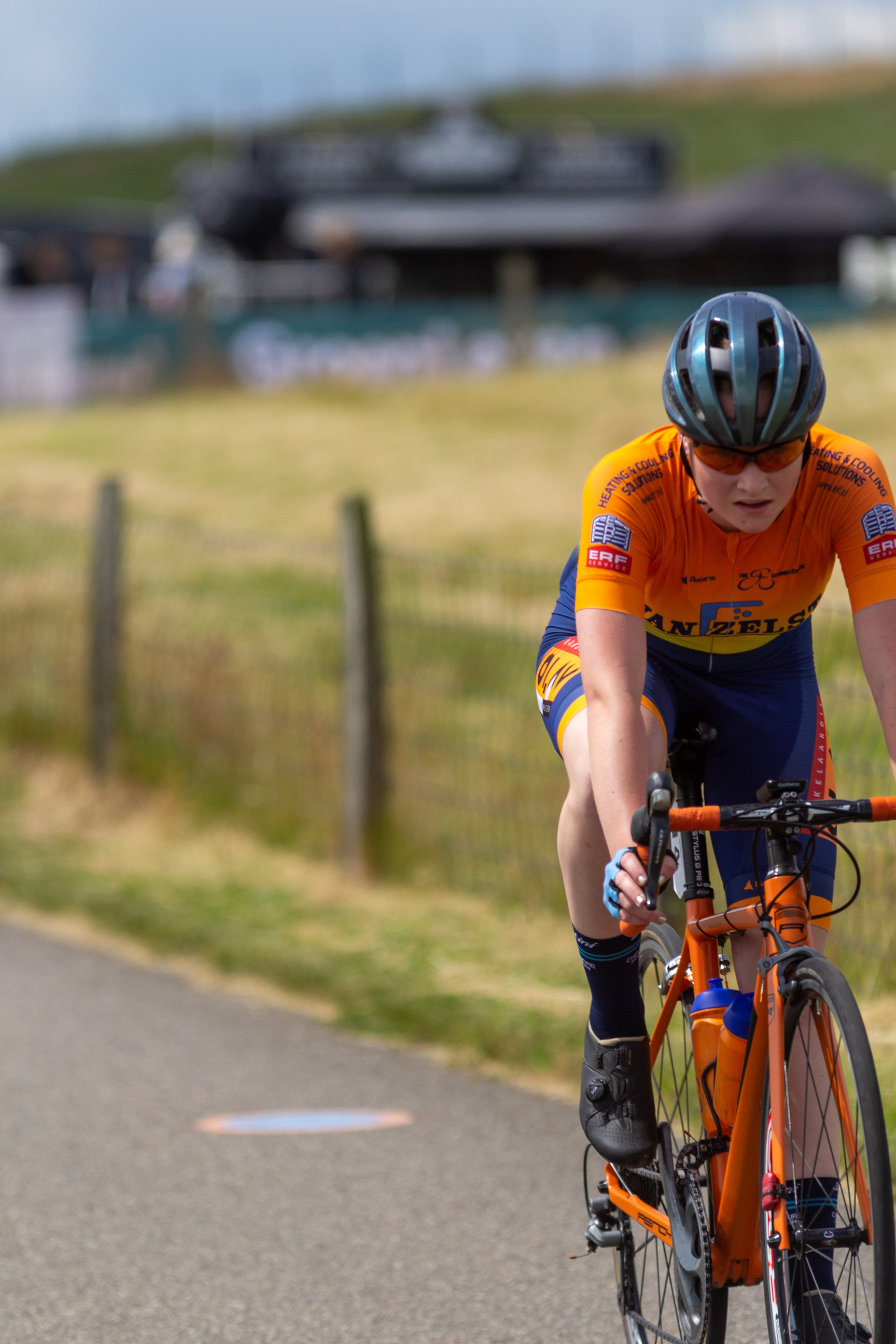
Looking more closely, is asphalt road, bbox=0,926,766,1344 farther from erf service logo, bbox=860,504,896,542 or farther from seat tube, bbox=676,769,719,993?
erf service logo, bbox=860,504,896,542

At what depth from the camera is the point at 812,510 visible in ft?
10.4

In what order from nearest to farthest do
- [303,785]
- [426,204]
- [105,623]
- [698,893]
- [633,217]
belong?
[698,893], [303,785], [105,623], [633,217], [426,204]

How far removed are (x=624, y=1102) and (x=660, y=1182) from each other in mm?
160

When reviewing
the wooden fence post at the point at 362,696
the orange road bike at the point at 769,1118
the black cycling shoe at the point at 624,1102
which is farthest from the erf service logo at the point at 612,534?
the wooden fence post at the point at 362,696

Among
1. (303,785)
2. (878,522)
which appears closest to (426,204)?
(303,785)

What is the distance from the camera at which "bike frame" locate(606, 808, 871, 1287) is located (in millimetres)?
2771

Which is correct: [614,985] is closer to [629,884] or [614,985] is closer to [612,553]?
[629,884]

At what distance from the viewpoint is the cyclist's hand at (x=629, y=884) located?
110 inches

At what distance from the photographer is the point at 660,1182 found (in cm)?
334

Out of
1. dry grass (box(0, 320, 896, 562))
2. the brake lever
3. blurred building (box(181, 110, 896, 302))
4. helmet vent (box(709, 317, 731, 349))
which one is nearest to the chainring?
the brake lever

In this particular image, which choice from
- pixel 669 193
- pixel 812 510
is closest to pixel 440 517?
pixel 812 510

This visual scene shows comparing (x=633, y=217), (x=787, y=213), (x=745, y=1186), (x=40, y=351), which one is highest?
(x=633, y=217)

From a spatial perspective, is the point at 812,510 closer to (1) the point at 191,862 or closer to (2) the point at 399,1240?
(2) the point at 399,1240

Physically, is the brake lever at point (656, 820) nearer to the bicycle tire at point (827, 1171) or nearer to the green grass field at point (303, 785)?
the bicycle tire at point (827, 1171)
